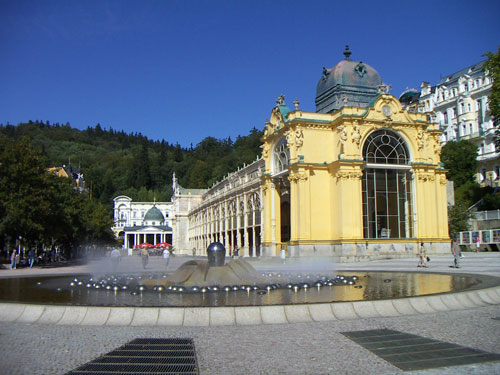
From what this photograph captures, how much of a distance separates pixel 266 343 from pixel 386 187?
1771 inches

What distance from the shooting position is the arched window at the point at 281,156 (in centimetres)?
5422

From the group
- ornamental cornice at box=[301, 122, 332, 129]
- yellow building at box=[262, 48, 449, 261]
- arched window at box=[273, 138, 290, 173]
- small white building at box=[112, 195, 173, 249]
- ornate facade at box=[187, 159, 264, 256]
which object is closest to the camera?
yellow building at box=[262, 48, 449, 261]

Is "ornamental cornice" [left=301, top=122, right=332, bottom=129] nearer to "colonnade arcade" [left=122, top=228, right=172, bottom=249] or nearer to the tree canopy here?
the tree canopy

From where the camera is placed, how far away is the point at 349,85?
57781 millimetres

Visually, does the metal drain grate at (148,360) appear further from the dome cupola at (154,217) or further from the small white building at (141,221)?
the dome cupola at (154,217)

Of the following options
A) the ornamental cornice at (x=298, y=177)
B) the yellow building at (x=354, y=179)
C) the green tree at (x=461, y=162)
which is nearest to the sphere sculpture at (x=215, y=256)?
the yellow building at (x=354, y=179)

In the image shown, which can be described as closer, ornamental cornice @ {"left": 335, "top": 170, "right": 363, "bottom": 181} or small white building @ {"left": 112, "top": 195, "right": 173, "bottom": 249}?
ornamental cornice @ {"left": 335, "top": 170, "right": 363, "bottom": 181}

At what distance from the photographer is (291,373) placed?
760 cm

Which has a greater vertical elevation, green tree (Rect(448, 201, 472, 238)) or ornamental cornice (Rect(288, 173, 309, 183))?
ornamental cornice (Rect(288, 173, 309, 183))

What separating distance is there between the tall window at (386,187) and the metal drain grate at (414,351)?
134ft

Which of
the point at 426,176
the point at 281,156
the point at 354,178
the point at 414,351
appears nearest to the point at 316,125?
the point at 281,156

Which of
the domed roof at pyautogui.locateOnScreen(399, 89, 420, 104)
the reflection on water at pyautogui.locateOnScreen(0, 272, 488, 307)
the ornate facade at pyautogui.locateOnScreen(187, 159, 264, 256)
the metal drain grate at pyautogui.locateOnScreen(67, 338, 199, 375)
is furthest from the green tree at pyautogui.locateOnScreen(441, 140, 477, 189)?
the metal drain grate at pyautogui.locateOnScreen(67, 338, 199, 375)

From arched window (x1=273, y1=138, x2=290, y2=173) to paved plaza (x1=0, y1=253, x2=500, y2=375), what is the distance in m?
41.7

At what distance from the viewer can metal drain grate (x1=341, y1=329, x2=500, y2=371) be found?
8.12m
